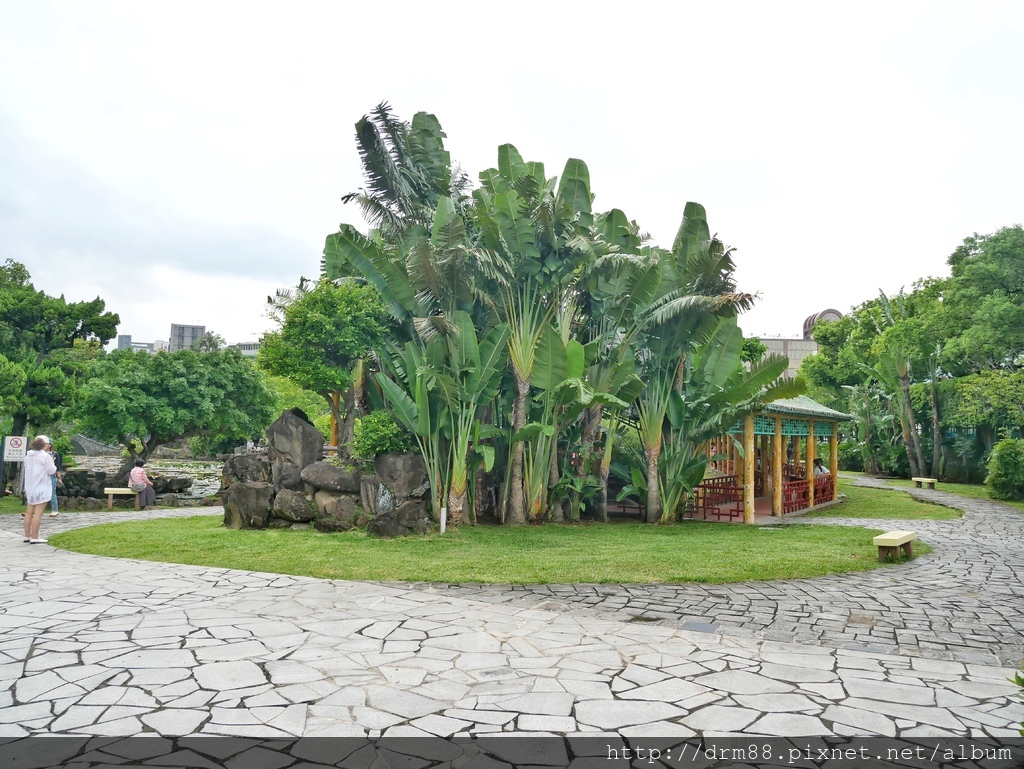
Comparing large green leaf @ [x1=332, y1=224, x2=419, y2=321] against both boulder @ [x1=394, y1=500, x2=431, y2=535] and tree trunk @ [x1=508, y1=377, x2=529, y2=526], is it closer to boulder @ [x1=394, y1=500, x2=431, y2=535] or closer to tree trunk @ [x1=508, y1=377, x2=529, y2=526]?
tree trunk @ [x1=508, y1=377, x2=529, y2=526]

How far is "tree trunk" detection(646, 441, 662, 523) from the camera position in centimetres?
1508

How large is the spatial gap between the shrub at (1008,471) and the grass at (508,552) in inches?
438

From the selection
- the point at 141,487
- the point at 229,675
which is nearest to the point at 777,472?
the point at 229,675

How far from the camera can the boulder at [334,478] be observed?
513 inches

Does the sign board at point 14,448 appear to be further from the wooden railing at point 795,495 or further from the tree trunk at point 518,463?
the wooden railing at point 795,495

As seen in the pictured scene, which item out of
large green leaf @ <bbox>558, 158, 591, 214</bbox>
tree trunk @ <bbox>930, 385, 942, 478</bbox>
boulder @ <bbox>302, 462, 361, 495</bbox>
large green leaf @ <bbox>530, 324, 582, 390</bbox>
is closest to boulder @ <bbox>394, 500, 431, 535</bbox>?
boulder @ <bbox>302, 462, 361, 495</bbox>

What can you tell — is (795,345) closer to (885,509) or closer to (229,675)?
(885,509)

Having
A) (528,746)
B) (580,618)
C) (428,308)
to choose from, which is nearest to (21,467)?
(428,308)

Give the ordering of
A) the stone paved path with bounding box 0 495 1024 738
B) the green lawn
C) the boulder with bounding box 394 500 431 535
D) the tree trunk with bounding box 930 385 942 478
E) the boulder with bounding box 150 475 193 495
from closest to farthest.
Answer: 1. the stone paved path with bounding box 0 495 1024 738
2. the boulder with bounding box 394 500 431 535
3. the boulder with bounding box 150 475 193 495
4. the green lawn
5. the tree trunk with bounding box 930 385 942 478

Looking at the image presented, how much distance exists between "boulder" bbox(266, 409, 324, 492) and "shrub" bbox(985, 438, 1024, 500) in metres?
19.9

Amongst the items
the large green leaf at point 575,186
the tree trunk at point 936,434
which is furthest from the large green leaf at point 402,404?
the tree trunk at point 936,434

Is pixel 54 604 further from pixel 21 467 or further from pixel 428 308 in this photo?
pixel 21 467

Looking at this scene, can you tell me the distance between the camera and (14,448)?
16766 mm

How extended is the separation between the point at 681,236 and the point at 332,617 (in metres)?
11.4
